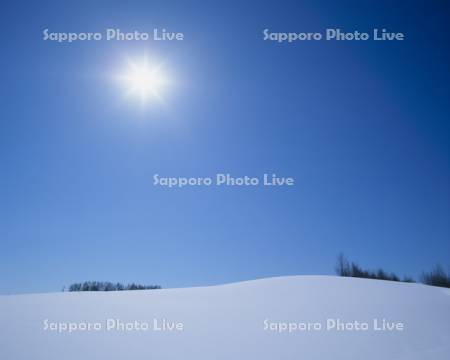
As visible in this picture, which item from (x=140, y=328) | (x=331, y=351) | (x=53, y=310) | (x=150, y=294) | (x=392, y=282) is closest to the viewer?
(x=331, y=351)

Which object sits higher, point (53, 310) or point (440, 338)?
point (53, 310)

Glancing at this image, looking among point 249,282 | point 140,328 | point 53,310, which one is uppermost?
point 249,282

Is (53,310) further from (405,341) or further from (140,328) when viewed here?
(405,341)

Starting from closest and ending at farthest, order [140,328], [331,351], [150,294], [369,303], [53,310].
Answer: [331,351] → [140,328] → [53,310] → [369,303] → [150,294]

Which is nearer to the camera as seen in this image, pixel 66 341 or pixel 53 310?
pixel 66 341

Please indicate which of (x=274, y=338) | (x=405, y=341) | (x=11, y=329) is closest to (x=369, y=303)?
(x=405, y=341)

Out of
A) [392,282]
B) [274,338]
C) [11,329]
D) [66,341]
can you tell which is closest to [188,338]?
[274,338]
